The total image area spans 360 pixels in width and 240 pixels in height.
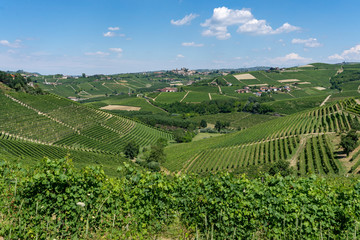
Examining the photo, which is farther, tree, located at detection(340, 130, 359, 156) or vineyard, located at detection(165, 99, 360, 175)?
vineyard, located at detection(165, 99, 360, 175)

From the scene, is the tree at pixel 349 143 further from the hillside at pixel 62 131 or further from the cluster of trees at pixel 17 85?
the cluster of trees at pixel 17 85

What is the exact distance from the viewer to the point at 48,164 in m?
8.04

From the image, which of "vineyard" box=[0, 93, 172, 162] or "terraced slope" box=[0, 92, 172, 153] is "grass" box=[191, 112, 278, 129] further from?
"vineyard" box=[0, 93, 172, 162]

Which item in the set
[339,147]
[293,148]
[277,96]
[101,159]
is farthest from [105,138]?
[277,96]

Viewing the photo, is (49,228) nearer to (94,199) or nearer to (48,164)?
(94,199)

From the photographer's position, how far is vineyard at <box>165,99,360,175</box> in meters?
44.9

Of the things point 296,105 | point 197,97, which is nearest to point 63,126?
point 296,105

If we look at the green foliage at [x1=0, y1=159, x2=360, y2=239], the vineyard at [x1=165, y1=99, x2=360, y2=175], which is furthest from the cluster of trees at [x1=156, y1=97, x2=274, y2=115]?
the green foliage at [x1=0, y1=159, x2=360, y2=239]

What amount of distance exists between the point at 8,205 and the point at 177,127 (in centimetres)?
10844

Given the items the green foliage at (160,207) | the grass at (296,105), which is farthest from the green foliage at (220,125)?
the green foliage at (160,207)

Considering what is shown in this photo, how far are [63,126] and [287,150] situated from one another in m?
66.8

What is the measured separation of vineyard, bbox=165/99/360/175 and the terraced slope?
91.2 ft

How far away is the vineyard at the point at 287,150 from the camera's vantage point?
147ft

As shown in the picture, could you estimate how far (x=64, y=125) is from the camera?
7388 cm
